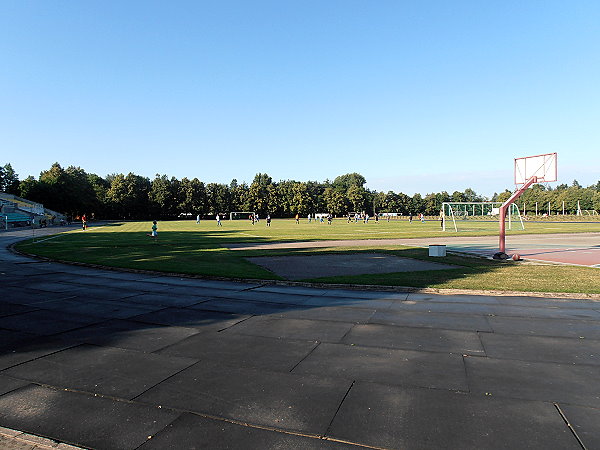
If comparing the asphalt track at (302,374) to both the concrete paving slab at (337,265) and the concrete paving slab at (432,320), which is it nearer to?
the concrete paving slab at (432,320)

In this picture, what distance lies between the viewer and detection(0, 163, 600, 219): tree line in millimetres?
93688

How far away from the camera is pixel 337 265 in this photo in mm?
16891

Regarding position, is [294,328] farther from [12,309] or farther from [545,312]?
[12,309]

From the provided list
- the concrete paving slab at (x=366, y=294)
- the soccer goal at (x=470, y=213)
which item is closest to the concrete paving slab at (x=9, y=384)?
the concrete paving slab at (x=366, y=294)

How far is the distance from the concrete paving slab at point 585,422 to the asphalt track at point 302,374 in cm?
2

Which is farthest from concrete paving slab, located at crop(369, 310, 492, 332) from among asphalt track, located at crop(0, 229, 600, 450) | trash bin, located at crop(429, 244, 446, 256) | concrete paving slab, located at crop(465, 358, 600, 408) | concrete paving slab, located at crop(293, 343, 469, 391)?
trash bin, located at crop(429, 244, 446, 256)

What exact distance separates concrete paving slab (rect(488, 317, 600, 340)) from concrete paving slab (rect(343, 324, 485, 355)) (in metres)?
0.91

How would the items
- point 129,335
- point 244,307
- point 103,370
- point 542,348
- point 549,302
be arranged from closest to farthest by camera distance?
point 103,370 < point 542,348 < point 129,335 < point 244,307 < point 549,302

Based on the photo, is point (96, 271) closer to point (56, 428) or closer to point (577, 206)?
point (56, 428)

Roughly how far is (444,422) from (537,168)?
63.5ft

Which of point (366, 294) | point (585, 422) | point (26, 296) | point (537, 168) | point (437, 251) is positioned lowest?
point (366, 294)

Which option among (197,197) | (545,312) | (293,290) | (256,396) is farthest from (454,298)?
(197,197)

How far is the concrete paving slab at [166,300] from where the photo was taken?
32.0ft

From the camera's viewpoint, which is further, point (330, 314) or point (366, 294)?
point (366, 294)
